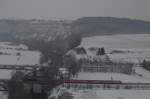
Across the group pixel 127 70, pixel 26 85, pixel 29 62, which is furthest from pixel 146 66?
pixel 26 85

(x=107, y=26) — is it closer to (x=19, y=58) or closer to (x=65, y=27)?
(x=65, y=27)

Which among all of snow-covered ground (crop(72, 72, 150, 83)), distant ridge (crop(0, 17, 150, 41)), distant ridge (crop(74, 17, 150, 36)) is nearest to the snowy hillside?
snow-covered ground (crop(72, 72, 150, 83))

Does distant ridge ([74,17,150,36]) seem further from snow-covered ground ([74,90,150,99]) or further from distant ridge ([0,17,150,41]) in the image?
snow-covered ground ([74,90,150,99])

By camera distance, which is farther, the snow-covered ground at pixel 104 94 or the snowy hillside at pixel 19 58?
the snowy hillside at pixel 19 58

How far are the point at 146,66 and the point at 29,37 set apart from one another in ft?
22.2

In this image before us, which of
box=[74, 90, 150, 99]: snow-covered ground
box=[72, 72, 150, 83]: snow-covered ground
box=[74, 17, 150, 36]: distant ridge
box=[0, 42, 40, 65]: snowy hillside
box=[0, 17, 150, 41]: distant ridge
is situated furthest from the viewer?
box=[74, 17, 150, 36]: distant ridge

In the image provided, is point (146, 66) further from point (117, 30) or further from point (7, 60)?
point (117, 30)

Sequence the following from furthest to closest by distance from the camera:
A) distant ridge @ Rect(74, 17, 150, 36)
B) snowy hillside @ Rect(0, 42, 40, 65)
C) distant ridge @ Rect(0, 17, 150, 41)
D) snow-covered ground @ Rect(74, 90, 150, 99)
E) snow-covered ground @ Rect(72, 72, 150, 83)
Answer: distant ridge @ Rect(74, 17, 150, 36) → distant ridge @ Rect(0, 17, 150, 41) → snowy hillside @ Rect(0, 42, 40, 65) → snow-covered ground @ Rect(72, 72, 150, 83) → snow-covered ground @ Rect(74, 90, 150, 99)

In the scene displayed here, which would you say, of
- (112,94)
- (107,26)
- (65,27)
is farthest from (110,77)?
(107,26)

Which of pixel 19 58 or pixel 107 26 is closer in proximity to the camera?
pixel 19 58

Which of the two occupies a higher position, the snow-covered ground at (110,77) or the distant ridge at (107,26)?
the distant ridge at (107,26)

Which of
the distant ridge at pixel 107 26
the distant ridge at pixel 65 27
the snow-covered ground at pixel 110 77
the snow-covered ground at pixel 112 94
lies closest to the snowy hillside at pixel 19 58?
the snow-covered ground at pixel 110 77

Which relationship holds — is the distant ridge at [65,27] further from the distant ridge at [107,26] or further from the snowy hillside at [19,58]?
the snowy hillside at [19,58]

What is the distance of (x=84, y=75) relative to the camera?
21.2 ft
